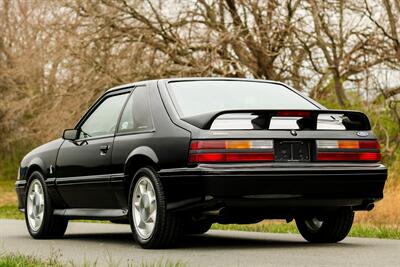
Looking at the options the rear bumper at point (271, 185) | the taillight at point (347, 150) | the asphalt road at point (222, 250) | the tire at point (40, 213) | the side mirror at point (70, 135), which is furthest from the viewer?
the tire at point (40, 213)

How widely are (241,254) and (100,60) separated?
14221 mm

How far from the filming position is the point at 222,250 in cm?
933

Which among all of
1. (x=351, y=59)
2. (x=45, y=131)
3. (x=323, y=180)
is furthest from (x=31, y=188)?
(x=45, y=131)

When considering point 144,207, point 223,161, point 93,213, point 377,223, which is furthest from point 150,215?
point 377,223

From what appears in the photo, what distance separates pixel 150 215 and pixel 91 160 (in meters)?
1.40

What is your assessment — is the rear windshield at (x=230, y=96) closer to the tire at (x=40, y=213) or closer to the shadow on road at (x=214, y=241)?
the shadow on road at (x=214, y=241)

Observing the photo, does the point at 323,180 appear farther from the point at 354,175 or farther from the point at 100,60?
the point at 100,60

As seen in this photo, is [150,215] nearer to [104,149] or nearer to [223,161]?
[223,161]

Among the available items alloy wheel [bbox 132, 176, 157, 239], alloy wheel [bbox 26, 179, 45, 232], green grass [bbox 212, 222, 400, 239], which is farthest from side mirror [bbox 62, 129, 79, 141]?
green grass [bbox 212, 222, 400, 239]

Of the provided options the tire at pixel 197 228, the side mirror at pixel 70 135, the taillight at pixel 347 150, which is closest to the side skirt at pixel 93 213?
the side mirror at pixel 70 135

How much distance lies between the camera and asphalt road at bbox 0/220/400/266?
814 centimetres

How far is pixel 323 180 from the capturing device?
890cm

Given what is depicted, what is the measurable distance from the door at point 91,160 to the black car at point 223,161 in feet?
0.07

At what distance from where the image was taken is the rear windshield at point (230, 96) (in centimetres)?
958
